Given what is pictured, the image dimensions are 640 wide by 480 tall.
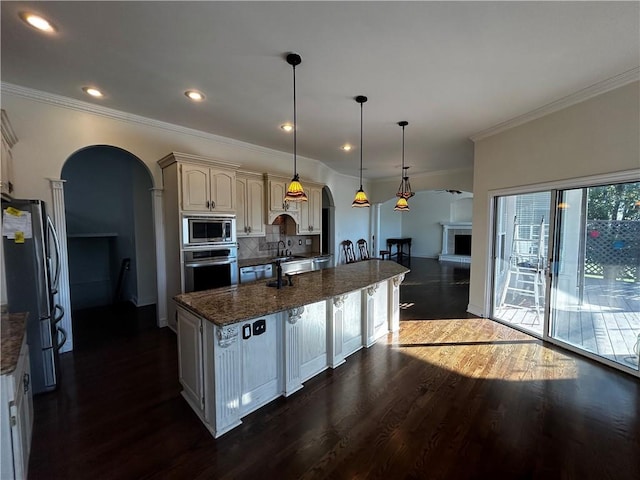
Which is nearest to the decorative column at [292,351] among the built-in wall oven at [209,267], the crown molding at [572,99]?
the built-in wall oven at [209,267]

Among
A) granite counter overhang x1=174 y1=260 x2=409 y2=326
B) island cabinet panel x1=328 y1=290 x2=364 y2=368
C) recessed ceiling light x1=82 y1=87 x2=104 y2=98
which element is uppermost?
recessed ceiling light x1=82 y1=87 x2=104 y2=98

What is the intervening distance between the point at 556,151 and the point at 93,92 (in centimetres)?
522

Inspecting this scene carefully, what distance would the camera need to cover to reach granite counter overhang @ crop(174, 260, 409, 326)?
6.29ft

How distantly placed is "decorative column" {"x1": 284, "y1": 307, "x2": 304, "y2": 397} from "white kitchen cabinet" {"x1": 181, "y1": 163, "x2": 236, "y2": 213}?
2.14m

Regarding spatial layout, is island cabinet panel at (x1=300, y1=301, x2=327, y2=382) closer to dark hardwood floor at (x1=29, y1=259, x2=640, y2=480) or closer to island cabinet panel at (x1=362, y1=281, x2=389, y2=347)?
Result: dark hardwood floor at (x1=29, y1=259, x2=640, y2=480)

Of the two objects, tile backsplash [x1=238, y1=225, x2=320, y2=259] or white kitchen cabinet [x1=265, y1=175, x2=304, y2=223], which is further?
tile backsplash [x1=238, y1=225, x2=320, y2=259]

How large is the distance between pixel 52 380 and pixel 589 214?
567 cm

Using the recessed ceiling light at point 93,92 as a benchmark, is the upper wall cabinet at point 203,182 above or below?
below

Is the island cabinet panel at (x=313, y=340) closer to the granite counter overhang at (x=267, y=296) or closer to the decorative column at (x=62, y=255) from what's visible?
the granite counter overhang at (x=267, y=296)

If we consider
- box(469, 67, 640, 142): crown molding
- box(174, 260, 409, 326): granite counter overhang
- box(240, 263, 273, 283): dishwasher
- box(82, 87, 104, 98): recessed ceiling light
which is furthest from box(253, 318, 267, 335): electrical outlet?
box(469, 67, 640, 142): crown molding

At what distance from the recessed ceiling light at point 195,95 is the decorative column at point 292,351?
2468 mm

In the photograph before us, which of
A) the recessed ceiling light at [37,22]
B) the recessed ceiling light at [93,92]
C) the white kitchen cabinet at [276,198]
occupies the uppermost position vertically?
the recessed ceiling light at [93,92]

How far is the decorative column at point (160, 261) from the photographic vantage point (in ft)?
12.4

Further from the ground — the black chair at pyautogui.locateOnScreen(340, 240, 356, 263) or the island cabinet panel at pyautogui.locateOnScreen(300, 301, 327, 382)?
the black chair at pyautogui.locateOnScreen(340, 240, 356, 263)
